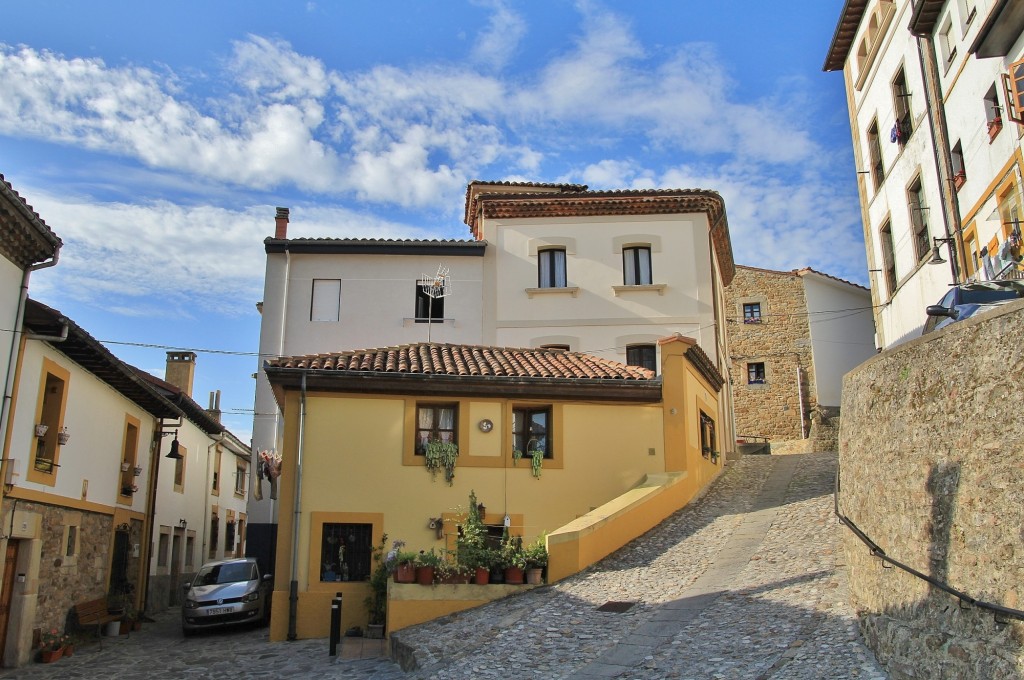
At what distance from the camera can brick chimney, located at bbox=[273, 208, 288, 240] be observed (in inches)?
1007

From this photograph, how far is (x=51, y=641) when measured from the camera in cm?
1463

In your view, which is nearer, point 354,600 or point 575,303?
→ point 354,600

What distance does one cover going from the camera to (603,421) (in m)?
17.0

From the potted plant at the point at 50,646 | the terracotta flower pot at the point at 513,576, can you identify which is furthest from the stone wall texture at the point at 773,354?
the potted plant at the point at 50,646

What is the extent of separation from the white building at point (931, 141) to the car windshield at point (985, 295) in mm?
2528

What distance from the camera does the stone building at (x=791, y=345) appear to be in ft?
114

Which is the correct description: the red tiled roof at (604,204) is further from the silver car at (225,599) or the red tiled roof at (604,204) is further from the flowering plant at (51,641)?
the flowering plant at (51,641)

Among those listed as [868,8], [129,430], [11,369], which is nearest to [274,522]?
[129,430]

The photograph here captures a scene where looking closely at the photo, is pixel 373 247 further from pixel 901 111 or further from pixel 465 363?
pixel 901 111

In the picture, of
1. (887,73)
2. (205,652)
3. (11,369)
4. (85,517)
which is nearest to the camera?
(11,369)

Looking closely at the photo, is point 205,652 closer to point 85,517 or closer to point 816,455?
point 85,517

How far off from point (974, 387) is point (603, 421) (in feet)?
33.2

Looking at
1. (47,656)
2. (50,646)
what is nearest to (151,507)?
(50,646)

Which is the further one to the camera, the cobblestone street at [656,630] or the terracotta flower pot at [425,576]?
the terracotta flower pot at [425,576]
